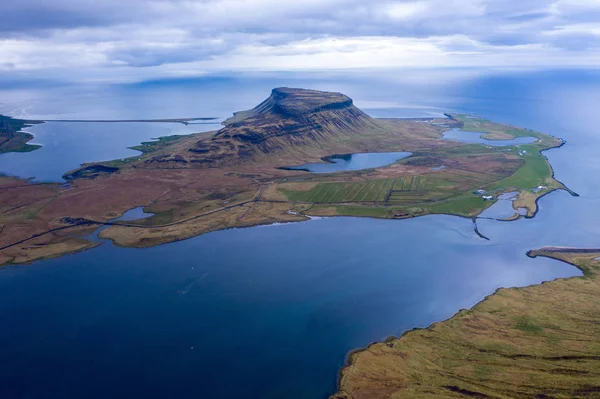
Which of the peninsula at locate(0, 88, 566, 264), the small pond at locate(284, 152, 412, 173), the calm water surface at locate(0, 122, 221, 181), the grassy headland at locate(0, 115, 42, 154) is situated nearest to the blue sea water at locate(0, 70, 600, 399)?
the peninsula at locate(0, 88, 566, 264)

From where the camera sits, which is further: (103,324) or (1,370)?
(103,324)

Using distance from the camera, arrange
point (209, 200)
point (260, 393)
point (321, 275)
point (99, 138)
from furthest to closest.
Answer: point (99, 138), point (209, 200), point (321, 275), point (260, 393)

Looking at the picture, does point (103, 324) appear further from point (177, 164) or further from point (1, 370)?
point (177, 164)

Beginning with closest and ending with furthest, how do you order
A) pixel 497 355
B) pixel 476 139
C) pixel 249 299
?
pixel 497 355
pixel 249 299
pixel 476 139

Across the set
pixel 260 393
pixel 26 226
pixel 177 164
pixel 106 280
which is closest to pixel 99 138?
pixel 177 164

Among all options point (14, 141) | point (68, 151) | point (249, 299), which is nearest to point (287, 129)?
point (68, 151)

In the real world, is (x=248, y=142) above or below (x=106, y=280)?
above

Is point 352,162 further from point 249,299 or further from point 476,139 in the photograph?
point 249,299
